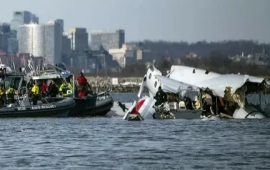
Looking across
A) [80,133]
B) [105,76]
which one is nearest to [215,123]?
[80,133]

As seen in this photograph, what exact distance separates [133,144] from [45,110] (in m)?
15.8

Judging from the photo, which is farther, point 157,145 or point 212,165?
point 157,145

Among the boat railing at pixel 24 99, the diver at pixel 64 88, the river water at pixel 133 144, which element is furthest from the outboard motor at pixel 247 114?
the boat railing at pixel 24 99

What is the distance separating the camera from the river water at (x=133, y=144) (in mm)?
35406

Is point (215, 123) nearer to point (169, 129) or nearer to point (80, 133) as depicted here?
Answer: point (169, 129)

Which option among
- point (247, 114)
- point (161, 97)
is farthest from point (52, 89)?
point (247, 114)

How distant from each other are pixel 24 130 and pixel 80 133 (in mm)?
2882

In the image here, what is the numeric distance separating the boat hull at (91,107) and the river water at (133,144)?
3.68m

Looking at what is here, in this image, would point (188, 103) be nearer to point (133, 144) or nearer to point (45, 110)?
point (45, 110)

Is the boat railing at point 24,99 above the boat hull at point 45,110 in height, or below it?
above

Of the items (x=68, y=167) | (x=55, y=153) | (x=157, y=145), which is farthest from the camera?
(x=157, y=145)

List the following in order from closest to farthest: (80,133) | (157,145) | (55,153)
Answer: (55,153) < (157,145) < (80,133)

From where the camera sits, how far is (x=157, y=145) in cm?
4100

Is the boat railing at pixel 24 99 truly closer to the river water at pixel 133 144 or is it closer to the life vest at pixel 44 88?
the river water at pixel 133 144
